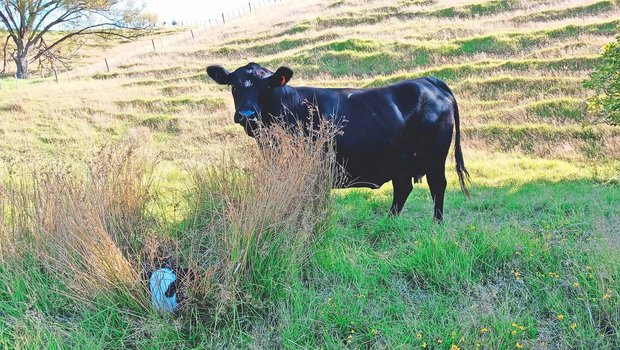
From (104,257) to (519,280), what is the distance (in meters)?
3.29

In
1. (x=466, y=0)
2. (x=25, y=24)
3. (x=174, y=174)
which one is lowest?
(x=174, y=174)

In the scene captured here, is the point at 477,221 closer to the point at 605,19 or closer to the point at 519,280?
the point at 519,280

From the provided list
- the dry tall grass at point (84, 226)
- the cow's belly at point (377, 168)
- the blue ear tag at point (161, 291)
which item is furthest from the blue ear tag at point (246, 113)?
the blue ear tag at point (161, 291)

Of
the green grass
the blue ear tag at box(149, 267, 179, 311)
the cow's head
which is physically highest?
the cow's head

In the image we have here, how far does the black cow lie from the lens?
232 inches

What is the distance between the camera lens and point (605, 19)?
21688mm

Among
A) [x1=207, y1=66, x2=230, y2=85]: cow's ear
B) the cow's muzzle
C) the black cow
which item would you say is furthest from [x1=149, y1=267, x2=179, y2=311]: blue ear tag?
[x1=207, y1=66, x2=230, y2=85]: cow's ear

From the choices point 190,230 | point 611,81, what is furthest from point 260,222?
point 611,81

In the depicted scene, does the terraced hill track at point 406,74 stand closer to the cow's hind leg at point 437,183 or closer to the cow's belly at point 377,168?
the cow's belly at point 377,168

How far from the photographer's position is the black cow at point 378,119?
5.89 meters

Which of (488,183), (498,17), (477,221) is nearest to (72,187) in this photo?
(477,221)

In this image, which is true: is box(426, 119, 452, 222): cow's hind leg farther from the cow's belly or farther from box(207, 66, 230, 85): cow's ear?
box(207, 66, 230, 85): cow's ear

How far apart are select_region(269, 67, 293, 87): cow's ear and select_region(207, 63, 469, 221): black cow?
11 millimetres

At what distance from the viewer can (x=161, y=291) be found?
3.97 metres
